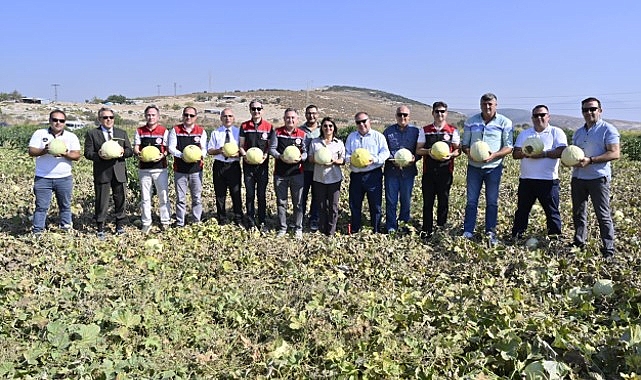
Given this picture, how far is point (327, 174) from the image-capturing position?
7980 mm

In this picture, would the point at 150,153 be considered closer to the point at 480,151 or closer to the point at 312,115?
the point at 312,115

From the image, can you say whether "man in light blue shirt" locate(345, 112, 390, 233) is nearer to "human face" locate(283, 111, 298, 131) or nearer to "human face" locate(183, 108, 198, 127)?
"human face" locate(283, 111, 298, 131)

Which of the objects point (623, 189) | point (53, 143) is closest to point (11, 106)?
point (53, 143)

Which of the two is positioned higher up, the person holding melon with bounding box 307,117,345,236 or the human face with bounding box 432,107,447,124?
the human face with bounding box 432,107,447,124

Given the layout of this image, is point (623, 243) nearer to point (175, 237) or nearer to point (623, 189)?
point (623, 189)

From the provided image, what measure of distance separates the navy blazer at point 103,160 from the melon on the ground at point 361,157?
345cm

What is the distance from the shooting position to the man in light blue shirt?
7902mm

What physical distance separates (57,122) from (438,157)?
5619 mm

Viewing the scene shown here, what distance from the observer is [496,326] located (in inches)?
166


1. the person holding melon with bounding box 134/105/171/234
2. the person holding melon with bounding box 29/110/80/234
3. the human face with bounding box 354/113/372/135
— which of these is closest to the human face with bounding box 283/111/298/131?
the human face with bounding box 354/113/372/135

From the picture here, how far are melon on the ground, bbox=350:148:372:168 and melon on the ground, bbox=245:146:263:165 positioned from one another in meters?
1.44

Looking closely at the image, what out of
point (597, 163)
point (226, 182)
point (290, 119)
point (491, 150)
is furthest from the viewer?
point (226, 182)

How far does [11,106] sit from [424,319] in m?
60.4

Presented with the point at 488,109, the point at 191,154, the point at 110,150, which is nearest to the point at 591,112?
the point at 488,109
